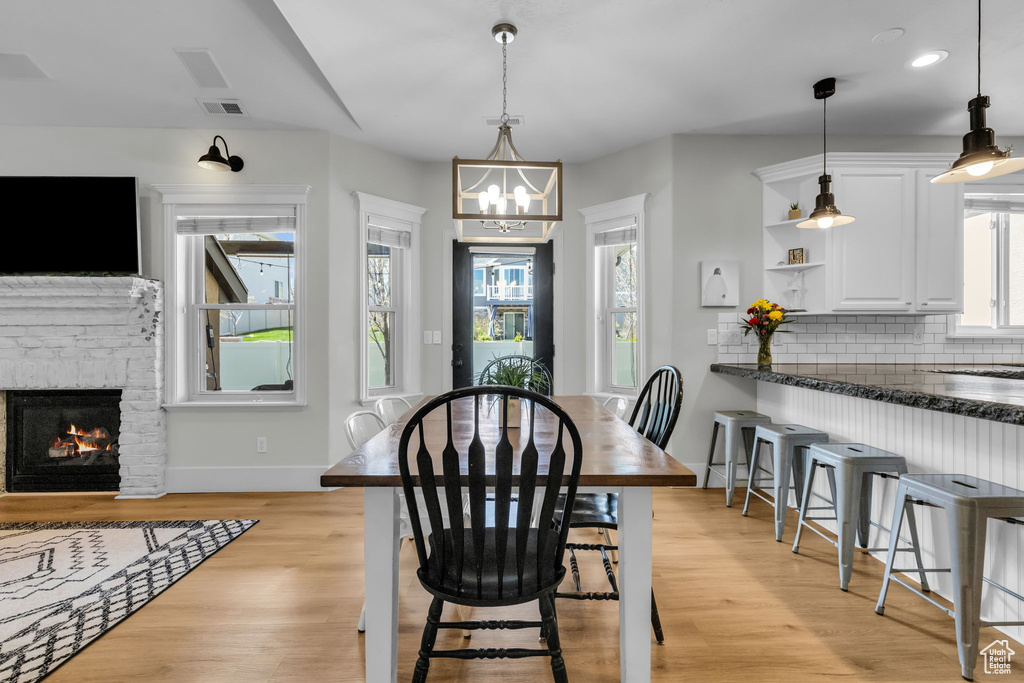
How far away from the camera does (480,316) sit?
4395 mm

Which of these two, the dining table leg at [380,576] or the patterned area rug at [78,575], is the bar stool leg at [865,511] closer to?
the dining table leg at [380,576]

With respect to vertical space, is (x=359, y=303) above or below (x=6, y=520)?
above

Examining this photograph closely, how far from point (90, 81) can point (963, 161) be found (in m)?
4.54

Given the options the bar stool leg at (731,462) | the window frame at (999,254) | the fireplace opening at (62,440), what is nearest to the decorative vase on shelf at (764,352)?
the bar stool leg at (731,462)

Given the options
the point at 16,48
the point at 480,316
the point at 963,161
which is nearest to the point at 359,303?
the point at 480,316

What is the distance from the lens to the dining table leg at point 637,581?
1414mm

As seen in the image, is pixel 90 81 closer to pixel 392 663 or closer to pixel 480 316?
pixel 480 316

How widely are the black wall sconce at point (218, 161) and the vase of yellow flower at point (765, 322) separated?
3.84 meters

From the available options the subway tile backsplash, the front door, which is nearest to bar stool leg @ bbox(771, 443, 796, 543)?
the subway tile backsplash

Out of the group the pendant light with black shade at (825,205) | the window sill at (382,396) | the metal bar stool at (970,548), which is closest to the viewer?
the metal bar stool at (970,548)

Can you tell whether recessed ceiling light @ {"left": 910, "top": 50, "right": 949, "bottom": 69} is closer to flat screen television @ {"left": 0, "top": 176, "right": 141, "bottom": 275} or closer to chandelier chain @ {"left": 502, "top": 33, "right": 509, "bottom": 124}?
chandelier chain @ {"left": 502, "top": 33, "right": 509, "bottom": 124}

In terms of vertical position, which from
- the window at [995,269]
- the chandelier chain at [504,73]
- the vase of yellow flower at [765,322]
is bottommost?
the vase of yellow flower at [765,322]

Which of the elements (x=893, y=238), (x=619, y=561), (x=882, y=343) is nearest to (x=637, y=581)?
(x=619, y=561)

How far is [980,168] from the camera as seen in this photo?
1929mm
